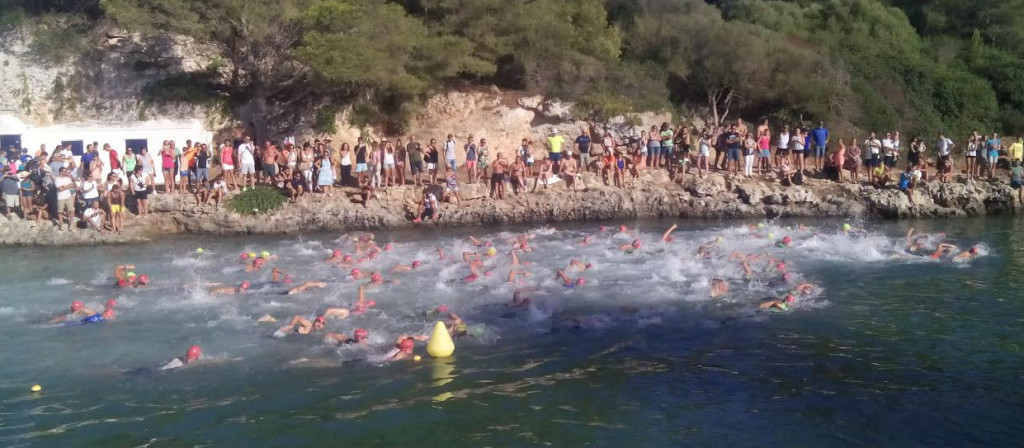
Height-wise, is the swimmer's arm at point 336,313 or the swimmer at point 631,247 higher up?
the swimmer at point 631,247

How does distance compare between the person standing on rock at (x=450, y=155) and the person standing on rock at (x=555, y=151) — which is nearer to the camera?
the person standing on rock at (x=450, y=155)

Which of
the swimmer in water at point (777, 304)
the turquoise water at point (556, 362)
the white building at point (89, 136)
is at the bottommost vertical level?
the turquoise water at point (556, 362)

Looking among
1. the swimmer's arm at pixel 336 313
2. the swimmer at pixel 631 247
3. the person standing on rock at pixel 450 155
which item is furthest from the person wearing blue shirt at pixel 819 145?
the swimmer's arm at pixel 336 313

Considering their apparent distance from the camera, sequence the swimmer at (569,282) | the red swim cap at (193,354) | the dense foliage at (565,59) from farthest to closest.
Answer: the dense foliage at (565,59), the swimmer at (569,282), the red swim cap at (193,354)

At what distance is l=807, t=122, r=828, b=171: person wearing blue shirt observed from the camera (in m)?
23.8

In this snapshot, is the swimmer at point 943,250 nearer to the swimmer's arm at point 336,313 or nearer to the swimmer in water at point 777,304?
the swimmer in water at point 777,304

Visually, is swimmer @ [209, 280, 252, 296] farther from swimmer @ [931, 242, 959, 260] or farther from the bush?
swimmer @ [931, 242, 959, 260]

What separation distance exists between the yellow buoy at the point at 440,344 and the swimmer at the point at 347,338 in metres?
0.99

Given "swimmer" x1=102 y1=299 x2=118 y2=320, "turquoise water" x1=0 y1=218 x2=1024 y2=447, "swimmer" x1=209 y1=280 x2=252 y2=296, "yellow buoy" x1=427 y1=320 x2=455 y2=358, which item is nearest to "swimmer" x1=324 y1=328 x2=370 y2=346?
"turquoise water" x1=0 y1=218 x2=1024 y2=447

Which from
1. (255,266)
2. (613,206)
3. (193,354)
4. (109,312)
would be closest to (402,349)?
(193,354)

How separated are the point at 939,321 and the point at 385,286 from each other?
8.85m

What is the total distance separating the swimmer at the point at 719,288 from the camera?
539 inches

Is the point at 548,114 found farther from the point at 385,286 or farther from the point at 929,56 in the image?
the point at 929,56

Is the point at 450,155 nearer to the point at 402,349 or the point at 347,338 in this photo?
the point at 347,338
